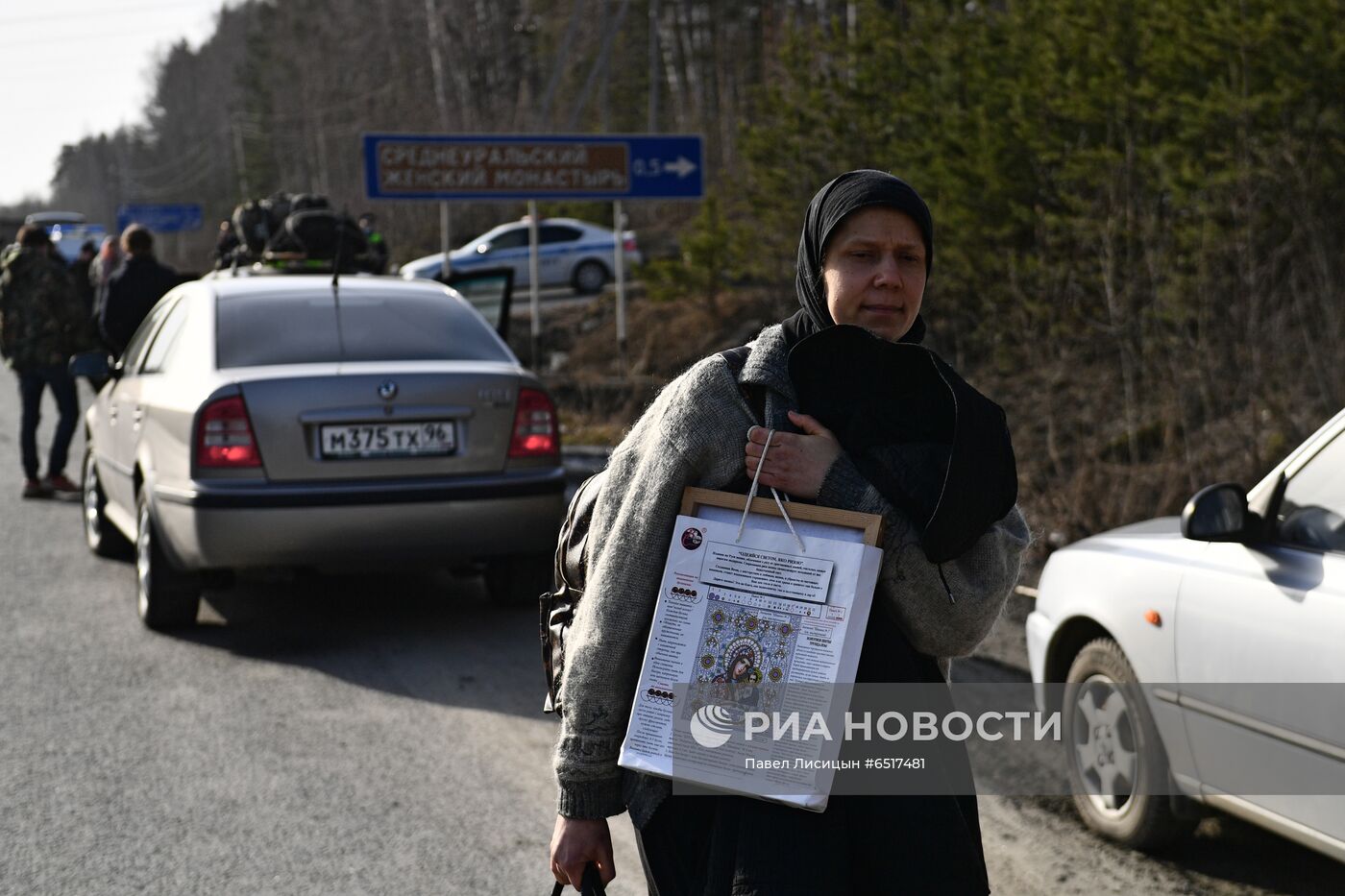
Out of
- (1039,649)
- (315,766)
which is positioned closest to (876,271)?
(1039,649)

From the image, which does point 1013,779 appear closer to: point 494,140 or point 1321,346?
point 1321,346

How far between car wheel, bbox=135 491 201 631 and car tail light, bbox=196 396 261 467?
1.91 feet

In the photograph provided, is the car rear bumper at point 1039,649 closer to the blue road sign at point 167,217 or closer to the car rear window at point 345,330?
the car rear window at point 345,330

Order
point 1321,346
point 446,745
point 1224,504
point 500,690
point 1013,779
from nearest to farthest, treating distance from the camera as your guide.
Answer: point 1224,504 < point 1013,779 < point 446,745 < point 500,690 < point 1321,346

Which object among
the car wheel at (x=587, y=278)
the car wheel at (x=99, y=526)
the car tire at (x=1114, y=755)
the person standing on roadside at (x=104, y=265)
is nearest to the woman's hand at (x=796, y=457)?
the car tire at (x=1114, y=755)

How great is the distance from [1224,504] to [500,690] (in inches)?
126

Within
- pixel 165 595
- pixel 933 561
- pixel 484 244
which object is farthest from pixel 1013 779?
pixel 484 244

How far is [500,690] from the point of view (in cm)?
612

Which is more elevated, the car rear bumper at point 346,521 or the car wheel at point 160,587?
the car rear bumper at point 346,521

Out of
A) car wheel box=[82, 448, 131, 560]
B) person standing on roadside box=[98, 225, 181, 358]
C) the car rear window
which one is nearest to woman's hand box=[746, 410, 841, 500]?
the car rear window

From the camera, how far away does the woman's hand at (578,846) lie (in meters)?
2.26

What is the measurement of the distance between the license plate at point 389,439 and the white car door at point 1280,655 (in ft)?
12.2

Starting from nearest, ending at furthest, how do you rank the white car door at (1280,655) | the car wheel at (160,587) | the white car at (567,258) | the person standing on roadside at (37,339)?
the white car door at (1280,655), the car wheel at (160,587), the person standing on roadside at (37,339), the white car at (567,258)

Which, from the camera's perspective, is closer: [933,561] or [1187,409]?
[933,561]
